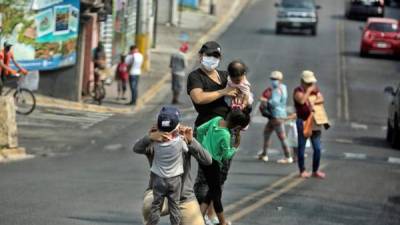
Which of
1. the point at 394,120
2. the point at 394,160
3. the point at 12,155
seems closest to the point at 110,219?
the point at 12,155

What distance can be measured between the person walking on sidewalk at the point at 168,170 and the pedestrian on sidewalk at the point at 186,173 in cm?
6

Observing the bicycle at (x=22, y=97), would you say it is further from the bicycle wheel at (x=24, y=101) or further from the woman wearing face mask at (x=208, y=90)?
the woman wearing face mask at (x=208, y=90)

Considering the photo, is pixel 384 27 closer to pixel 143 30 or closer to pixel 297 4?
pixel 297 4

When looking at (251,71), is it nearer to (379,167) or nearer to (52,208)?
(379,167)

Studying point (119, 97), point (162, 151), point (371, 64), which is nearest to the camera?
point (162, 151)

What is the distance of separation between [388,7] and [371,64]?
24.3 m

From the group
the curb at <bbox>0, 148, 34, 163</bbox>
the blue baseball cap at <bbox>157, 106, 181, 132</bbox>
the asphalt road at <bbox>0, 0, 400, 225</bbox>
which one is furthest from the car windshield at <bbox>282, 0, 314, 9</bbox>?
the blue baseball cap at <bbox>157, 106, 181, 132</bbox>

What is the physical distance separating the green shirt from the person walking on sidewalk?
893mm

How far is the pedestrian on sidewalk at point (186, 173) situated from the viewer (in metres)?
9.40

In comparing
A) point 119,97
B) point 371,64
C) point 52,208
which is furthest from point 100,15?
point 52,208

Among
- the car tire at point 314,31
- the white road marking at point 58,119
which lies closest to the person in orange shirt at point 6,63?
the white road marking at point 58,119

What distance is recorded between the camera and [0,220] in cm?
1162

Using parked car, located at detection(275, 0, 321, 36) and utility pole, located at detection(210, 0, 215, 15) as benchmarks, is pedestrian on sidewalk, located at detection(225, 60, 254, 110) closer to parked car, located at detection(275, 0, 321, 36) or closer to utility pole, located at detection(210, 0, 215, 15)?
parked car, located at detection(275, 0, 321, 36)

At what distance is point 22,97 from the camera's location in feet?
89.6
